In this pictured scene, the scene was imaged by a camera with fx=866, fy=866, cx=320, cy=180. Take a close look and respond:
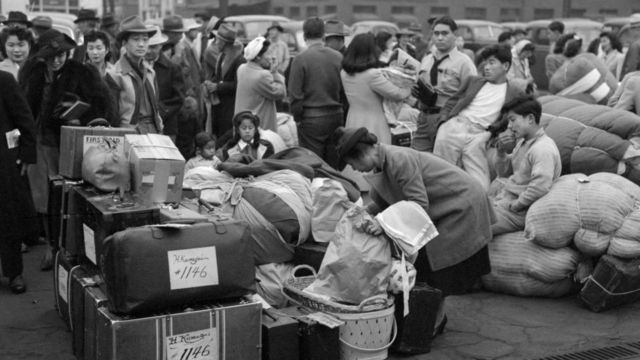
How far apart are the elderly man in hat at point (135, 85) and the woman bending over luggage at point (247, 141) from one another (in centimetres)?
65

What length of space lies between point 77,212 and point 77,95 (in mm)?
1718

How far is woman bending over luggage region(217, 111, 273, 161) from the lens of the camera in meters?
7.70

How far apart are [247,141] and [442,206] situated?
267 cm

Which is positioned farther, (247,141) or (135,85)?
(247,141)

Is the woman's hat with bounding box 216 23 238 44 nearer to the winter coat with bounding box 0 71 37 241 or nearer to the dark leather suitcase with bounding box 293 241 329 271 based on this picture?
the winter coat with bounding box 0 71 37 241

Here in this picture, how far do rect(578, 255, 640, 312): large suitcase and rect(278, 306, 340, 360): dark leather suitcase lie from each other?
2248mm

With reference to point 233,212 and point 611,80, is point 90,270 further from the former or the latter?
point 611,80

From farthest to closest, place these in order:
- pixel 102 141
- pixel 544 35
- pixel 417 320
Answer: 1. pixel 544 35
2. pixel 102 141
3. pixel 417 320

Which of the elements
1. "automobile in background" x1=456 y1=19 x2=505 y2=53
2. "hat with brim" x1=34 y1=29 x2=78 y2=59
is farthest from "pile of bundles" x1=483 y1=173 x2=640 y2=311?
"automobile in background" x1=456 y1=19 x2=505 y2=53

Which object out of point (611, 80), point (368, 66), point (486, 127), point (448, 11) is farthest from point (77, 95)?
point (448, 11)

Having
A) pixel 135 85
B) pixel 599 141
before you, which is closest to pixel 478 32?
pixel 599 141

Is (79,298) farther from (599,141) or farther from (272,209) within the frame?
(599,141)

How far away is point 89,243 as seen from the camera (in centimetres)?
498

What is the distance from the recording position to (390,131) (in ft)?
27.8
